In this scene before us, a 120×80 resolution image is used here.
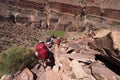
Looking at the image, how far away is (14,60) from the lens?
11.9 meters

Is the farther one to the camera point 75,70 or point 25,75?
point 25,75

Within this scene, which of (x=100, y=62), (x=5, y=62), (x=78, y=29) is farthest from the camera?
(x=78, y=29)

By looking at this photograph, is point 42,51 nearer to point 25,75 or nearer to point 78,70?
point 25,75

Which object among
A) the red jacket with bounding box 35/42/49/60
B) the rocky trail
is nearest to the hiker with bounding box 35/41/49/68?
the red jacket with bounding box 35/42/49/60

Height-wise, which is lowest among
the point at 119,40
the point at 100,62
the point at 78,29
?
the point at 78,29

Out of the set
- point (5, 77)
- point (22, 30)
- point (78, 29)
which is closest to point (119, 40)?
point (5, 77)

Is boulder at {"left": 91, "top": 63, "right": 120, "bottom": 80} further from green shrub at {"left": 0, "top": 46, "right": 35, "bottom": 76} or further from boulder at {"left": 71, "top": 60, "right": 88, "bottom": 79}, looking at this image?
green shrub at {"left": 0, "top": 46, "right": 35, "bottom": 76}

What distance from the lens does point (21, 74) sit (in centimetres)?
1129

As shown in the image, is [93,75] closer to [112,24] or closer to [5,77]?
[5,77]

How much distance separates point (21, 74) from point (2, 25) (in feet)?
91.5

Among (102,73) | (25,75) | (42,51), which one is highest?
(42,51)

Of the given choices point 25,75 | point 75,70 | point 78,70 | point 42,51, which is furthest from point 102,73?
point 25,75

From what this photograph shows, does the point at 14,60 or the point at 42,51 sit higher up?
the point at 42,51

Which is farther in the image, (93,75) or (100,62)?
(100,62)
